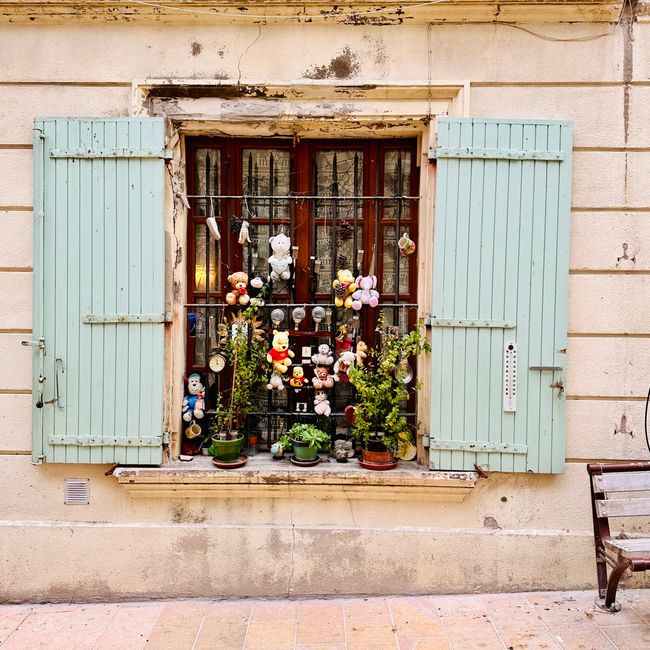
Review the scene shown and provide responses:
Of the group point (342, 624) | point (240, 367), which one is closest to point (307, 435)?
point (240, 367)

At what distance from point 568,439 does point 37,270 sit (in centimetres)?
364

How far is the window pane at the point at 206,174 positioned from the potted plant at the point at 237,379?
2.93 feet

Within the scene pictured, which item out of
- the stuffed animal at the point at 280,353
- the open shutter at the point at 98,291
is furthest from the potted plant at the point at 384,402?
the open shutter at the point at 98,291

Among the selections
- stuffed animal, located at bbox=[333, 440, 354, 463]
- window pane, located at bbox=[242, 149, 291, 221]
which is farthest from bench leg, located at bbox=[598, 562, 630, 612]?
window pane, located at bbox=[242, 149, 291, 221]

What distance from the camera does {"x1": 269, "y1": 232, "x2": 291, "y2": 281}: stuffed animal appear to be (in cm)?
372

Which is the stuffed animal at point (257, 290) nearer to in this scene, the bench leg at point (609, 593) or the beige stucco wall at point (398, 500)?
the beige stucco wall at point (398, 500)

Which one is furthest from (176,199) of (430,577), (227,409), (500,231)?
(430,577)

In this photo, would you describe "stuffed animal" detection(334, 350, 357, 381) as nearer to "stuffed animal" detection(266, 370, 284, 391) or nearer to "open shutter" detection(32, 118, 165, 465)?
"stuffed animal" detection(266, 370, 284, 391)

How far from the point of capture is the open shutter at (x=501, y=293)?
3.49 meters

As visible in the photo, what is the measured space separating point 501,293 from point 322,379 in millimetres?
1314

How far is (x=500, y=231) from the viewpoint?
3.51m

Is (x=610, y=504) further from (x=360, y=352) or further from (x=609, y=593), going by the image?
(x=360, y=352)

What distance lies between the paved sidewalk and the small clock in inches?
60.0

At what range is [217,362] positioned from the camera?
381 centimetres
